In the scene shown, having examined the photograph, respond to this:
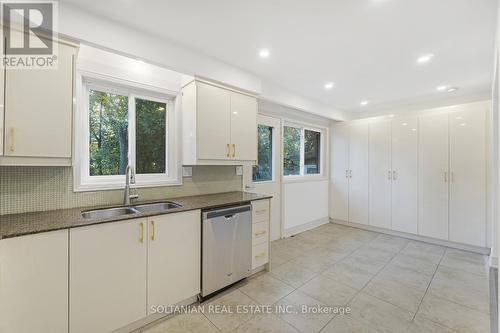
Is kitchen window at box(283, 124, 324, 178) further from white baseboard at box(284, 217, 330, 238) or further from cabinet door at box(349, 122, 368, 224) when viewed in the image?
white baseboard at box(284, 217, 330, 238)

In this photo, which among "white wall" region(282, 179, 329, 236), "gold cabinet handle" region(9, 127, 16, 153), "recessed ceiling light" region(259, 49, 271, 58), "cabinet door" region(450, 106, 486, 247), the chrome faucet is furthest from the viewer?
"white wall" region(282, 179, 329, 236)

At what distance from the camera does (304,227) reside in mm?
4336

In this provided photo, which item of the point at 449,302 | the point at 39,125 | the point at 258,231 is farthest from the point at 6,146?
the point at 449,302

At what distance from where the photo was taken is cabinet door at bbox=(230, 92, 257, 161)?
2697 millimetres

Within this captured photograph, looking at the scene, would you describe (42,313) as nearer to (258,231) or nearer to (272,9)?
(258,231)

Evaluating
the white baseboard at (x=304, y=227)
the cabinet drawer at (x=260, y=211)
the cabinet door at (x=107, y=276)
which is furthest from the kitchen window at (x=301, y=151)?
the cabinet door at (x=107, y=276)

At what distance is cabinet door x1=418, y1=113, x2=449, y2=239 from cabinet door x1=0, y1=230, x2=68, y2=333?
15.5 ft

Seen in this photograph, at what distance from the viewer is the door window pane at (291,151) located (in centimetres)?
416

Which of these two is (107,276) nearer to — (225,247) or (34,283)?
(34,283)

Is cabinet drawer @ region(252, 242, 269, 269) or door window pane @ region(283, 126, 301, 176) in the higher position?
door window pane @ region(283, 126, 301, 176)

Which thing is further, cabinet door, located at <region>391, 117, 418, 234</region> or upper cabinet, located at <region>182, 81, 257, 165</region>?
cabinet door, located at <region>391, 117, 418, 234</region>

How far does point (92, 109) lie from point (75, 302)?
1685 millimetres

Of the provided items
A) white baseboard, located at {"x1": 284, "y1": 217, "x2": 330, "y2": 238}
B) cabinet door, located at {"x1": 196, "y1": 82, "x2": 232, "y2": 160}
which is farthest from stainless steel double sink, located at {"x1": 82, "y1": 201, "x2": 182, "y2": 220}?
white baseboard, located at {"x1": 284, "y1": 217, "x2": 330, "y2": 238}

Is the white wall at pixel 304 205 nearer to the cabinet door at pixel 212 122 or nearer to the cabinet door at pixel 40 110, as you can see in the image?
the cabinet door at pixel 212 122
